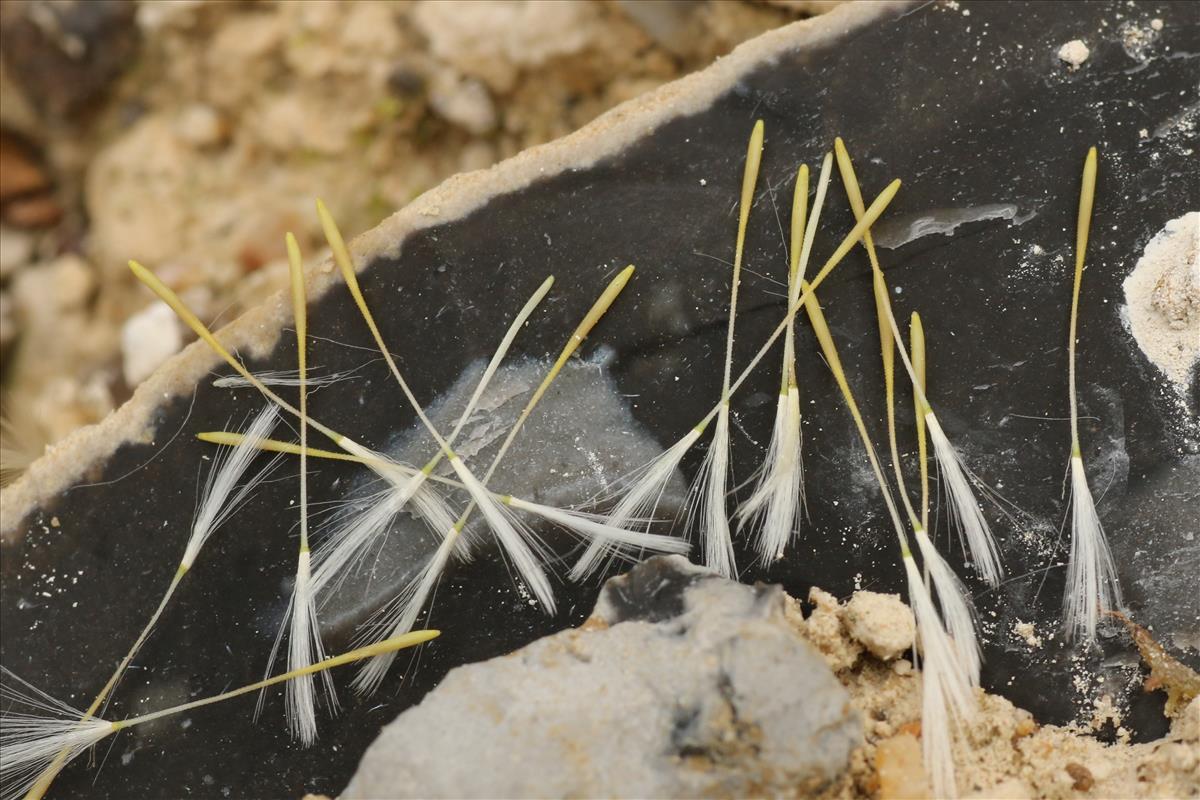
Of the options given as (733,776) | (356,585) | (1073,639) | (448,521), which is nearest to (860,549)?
(1073,639)

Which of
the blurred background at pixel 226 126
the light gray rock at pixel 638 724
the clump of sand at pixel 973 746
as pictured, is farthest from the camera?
the blurred background at pixel 226 126

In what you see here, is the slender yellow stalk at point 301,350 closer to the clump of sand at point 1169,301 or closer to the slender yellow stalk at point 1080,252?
the slender yellow stalk at point 1080,252

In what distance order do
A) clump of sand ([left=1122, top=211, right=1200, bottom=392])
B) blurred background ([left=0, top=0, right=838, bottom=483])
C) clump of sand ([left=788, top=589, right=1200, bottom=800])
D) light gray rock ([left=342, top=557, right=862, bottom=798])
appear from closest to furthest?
light gray rock ([left=342, top=557, right=862, bottom=798]) < clump of sand ([left=788, top=589, right=1200, bottom=800]) < clump of sand ([left=1122, top=211, right=1200, bottom=392]) < blurred background ([left=0, top=0, right=838, bottom=483])

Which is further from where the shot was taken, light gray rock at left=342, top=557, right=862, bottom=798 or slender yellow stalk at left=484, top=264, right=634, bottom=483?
slender yellow stalk at left=484, top=264, right=634, bottom=483

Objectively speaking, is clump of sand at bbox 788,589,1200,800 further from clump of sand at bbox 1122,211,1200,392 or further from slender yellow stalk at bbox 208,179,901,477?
clump of sand at bbox 1122,211,1200,392

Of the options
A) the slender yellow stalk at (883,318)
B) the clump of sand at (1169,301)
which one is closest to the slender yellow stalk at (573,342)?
the slender yellow stalk at (883,318)

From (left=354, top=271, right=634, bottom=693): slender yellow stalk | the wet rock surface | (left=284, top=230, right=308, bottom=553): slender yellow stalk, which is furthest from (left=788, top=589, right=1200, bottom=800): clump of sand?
(left=284, top=230, right=308, bottom=553): slender yellow stalk
